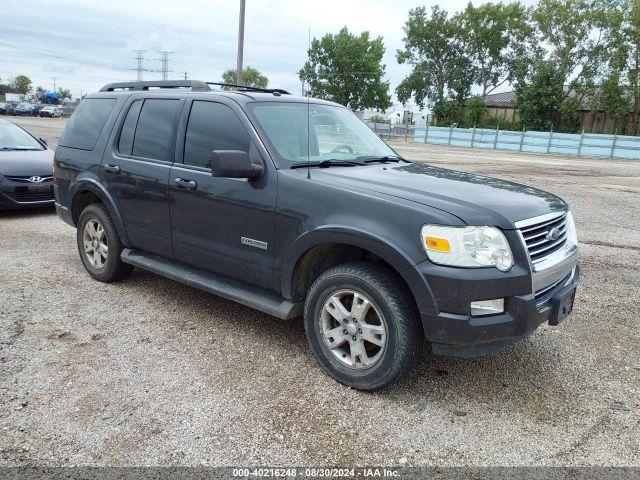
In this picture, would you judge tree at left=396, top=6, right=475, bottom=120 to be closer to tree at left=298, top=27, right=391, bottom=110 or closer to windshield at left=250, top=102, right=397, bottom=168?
tree at left=298, top=27, right=391, bottom=110

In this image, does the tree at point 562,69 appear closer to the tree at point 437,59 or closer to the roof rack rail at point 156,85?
the tree at point 437,59

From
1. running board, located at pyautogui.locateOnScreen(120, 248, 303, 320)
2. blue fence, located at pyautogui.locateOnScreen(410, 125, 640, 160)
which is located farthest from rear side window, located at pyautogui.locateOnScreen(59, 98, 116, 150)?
blue fence, located at pyautogui.locateOnScreen(410, 125, 640, 160)

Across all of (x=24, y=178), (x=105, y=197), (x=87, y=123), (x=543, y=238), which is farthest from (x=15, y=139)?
(x=543, y=238)

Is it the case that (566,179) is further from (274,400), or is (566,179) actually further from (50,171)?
(274,400)

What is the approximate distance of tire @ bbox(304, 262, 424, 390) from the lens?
10.3ft

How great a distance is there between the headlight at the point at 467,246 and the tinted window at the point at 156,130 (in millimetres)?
2432

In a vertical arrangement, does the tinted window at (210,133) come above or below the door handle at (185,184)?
above

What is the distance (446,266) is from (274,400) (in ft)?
4.34

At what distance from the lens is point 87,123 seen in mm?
5371

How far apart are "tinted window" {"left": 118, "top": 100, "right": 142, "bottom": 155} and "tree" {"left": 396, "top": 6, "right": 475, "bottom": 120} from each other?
60.4 metres

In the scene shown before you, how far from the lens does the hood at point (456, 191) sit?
3.08 m

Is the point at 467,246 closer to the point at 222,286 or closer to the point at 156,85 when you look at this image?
the point at 222,286

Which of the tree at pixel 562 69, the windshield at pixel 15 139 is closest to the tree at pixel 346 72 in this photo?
the tree at pixel 562 69

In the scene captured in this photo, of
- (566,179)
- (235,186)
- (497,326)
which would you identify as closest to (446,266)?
(497,326)
